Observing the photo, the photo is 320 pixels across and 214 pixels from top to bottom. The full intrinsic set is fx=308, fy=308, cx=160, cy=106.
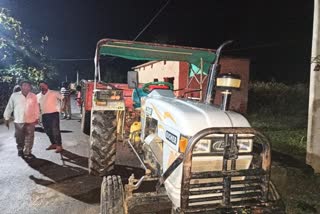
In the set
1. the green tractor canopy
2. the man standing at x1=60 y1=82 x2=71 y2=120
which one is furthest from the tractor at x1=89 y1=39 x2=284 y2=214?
the man standing at x1=60 y1=82 x2=71 y2=120

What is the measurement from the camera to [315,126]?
18.2ft

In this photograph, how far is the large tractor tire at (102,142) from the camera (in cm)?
543

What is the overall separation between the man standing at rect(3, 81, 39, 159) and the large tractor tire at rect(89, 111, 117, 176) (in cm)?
252

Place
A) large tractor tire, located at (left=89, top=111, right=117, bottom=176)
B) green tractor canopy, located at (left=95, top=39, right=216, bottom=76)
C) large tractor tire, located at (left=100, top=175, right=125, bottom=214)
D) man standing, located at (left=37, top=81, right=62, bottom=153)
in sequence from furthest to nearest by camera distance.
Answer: man standing, located at (left=37, top=81, right=62, bottom=153)
green tractor canopy, located at (left=95, top=39, right=216, bottom=76)
large tractor tire, located at (left=89, top=111, right=117, bottom=176)
large tractor tire, located at (left=100, top=175, right=125, bottom=214)

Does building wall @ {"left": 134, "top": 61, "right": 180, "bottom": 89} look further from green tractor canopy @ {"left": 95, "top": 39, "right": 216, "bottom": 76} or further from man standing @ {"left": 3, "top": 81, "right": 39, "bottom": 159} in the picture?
man standing @ {"left": 3, "top": 81, "right": 39, "bottom": 159}

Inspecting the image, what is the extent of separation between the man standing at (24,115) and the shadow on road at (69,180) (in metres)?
0.56

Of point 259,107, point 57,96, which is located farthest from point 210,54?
point 259,107

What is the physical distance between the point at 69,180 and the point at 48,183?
0.37 m

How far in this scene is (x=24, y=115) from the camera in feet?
23.4

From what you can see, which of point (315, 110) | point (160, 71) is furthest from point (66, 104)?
point (315, 110)

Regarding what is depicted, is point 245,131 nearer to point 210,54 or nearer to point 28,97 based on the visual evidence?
point 210,54

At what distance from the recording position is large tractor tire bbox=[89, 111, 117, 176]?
214 inches

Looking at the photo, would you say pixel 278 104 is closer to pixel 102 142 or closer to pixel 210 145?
pixel 102 142

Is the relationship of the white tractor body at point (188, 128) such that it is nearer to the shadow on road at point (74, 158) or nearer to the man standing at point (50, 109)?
the shadow on road at point (74, 158)
